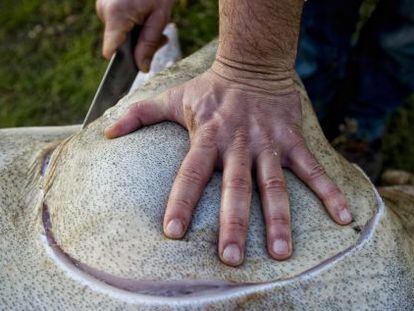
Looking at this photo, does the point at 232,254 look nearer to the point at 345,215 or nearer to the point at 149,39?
the point at 345,215

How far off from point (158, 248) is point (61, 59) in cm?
348

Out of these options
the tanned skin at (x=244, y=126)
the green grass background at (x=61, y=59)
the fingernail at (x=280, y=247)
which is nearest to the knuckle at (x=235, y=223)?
the tanned skin at (x=244, y=126)

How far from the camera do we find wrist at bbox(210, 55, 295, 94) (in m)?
2.38

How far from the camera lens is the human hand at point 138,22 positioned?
3045mm

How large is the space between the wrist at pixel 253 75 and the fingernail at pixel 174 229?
2.04 ft

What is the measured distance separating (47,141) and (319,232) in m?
1.37

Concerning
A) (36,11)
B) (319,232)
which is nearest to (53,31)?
(36,11)

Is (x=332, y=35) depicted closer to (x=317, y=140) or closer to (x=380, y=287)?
(x=317, y=140)

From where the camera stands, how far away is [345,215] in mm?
2205

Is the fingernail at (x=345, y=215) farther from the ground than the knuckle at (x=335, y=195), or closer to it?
closer to it

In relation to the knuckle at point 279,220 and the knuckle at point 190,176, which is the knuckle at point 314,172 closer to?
the knuckle at point 279,220

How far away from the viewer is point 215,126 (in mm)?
2256

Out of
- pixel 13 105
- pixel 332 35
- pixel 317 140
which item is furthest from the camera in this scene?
pixel 13 105

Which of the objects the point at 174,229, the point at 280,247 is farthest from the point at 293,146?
the point at 174,229
